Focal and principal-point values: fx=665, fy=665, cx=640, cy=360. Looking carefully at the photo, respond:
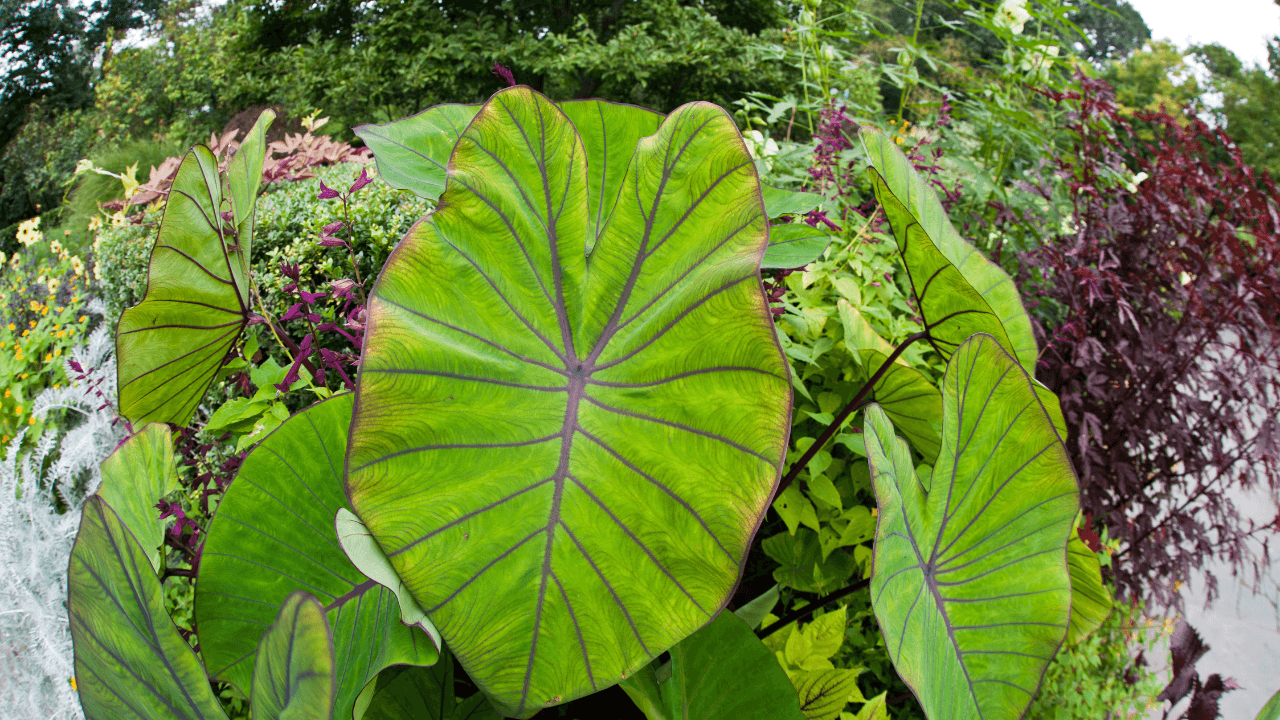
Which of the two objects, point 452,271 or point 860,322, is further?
point 860,322

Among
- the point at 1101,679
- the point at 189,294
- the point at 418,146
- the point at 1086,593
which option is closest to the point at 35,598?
the point at 189,294

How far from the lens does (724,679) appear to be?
79 cm

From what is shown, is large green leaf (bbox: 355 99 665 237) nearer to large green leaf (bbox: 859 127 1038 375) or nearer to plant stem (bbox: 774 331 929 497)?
large green leaf (bbox: 859 127 1038 375)

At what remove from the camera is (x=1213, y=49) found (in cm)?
1573

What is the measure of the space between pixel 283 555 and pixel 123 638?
153 millimetres

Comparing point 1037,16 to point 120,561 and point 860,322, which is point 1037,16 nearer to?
point 860,322

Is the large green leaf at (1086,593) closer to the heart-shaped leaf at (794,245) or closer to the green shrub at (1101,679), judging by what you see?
the green shrub at (1101,679)

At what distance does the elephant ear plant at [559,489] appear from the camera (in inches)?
21.5

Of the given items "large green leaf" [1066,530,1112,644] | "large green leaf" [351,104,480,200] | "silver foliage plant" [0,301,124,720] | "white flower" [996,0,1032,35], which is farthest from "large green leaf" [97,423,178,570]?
"white flower" [996,0,1032,35]

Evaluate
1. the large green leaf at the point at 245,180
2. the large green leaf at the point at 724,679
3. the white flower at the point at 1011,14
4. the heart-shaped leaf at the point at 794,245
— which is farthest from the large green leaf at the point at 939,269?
the white flower at the point at 1011,14

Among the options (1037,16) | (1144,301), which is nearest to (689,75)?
(1037,16)

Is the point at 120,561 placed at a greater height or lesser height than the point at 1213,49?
greater

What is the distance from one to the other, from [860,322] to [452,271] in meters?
0.84

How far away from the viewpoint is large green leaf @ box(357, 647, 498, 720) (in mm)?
784
